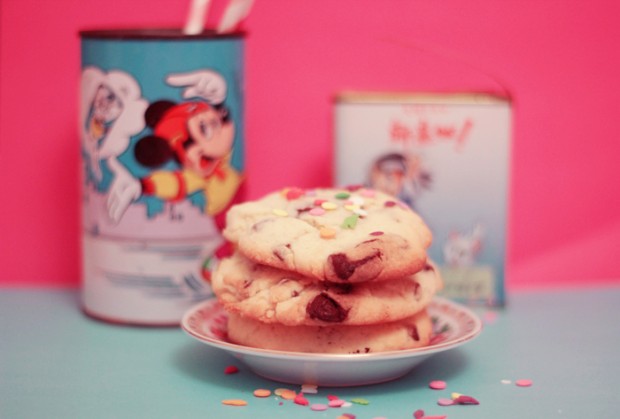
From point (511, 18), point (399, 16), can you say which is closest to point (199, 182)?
point (399, 16)

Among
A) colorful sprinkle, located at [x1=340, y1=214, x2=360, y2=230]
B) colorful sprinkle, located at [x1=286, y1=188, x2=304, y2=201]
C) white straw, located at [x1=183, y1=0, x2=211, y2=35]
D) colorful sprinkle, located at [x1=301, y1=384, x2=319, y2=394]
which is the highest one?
white straw, located at [x1=183, y1=0, x2=211, y2=35]

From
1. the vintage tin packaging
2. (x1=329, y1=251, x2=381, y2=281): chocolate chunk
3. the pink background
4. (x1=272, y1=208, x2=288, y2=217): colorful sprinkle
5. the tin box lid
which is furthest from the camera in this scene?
the pink background

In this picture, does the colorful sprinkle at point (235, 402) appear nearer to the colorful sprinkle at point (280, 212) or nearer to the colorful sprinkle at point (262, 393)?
the colorful sprinkle at point (262, 393)

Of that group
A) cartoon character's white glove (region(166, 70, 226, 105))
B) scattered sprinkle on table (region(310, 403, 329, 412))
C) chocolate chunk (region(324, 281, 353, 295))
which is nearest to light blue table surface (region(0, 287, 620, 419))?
scattered sprinkle on table (region(310, 403, 329, 412))

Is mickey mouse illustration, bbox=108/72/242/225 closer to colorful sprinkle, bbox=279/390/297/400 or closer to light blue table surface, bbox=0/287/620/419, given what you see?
light blue table surface, bbox=0/287/620/419

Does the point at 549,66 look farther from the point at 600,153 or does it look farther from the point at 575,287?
the point at 575,287

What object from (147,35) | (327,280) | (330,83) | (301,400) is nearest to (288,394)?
(301,400)
